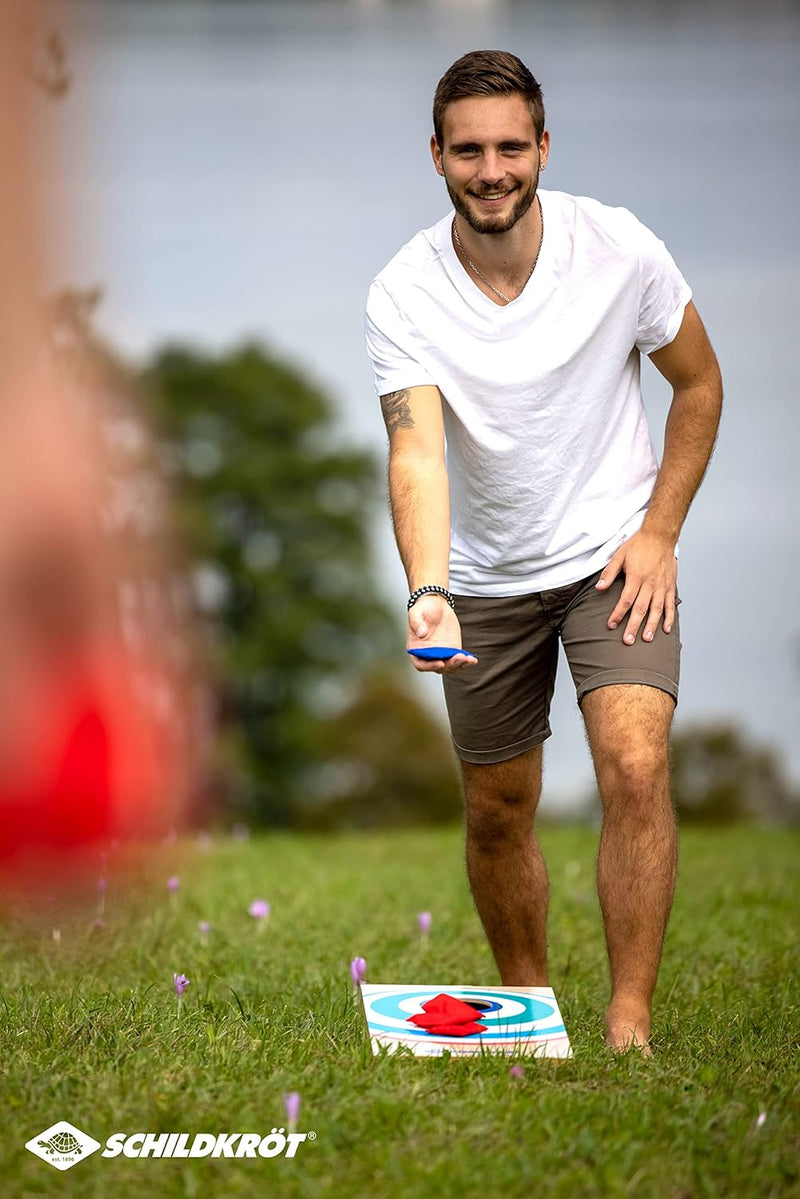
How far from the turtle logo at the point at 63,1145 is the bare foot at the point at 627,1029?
1.27m

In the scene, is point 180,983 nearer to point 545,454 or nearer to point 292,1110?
point 292,1110

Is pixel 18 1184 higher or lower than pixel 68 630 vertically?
lower

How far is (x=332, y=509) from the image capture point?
80.4 ft

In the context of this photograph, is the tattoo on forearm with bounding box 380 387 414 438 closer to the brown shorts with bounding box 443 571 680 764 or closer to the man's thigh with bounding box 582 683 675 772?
the brown shorts with bounding box 443 571 680 764

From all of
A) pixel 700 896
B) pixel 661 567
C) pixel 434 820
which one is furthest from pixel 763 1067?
pixel 434 820

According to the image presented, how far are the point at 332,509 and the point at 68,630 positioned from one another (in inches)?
688

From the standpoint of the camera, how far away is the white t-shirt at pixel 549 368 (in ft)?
12.3

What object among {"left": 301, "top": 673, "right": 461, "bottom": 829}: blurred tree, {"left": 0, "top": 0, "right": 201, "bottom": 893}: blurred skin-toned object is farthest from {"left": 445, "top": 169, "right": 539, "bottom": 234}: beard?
{"left": 301, "top": 673, "right": 461, "bottom": 829}: blurred tree

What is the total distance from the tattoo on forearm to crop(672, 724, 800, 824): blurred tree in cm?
1260

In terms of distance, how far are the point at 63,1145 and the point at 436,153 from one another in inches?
97.7

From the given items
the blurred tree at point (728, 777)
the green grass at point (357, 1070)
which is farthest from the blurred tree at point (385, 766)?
the green grass at point (357, 1070)

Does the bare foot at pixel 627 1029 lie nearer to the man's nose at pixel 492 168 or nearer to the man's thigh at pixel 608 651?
the man's thigh at pixel 608 651

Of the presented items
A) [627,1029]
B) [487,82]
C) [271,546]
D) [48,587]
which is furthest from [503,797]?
[271,546]

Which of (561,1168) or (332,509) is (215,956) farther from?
(332,509)
